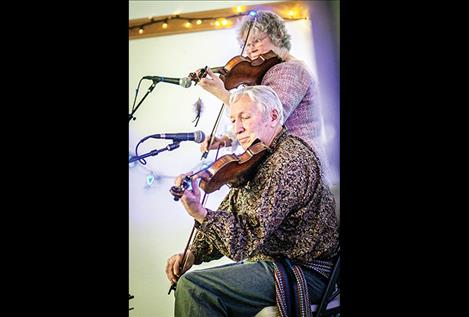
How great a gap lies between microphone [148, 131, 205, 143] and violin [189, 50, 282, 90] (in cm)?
25

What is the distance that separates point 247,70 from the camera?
2.94m

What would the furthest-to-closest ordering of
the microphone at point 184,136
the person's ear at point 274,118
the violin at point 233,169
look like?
the microphone at point 184,136 < the person's ear at point 274,118 < the violin at point 233,169

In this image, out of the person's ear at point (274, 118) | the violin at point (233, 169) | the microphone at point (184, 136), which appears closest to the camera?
the violin at point (233, 169)

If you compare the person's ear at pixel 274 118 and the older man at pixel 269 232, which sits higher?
the person's ear at pixel 274 118

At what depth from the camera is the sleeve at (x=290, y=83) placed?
9.45 ft

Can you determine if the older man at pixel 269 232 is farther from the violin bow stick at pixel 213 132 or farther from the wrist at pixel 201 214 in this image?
the violin bow stick at pixel 213 132

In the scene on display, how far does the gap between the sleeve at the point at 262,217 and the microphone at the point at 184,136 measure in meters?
0.38

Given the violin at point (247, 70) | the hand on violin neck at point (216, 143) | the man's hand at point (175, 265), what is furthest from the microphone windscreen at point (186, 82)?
the man's hand at point (175, 265)

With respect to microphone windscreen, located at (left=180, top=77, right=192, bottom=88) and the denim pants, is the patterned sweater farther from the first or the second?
microphone windscreen, located at (left=180, top=77, right=192, bottom=88)

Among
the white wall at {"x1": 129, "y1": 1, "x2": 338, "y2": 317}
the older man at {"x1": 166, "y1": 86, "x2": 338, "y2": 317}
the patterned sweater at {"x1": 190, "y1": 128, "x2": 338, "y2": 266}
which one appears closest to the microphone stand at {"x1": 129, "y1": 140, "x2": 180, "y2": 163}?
the white wall at {"x1": 129, "y1": 1, "x2": 338, "y2": 317}

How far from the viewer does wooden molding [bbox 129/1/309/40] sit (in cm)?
293
